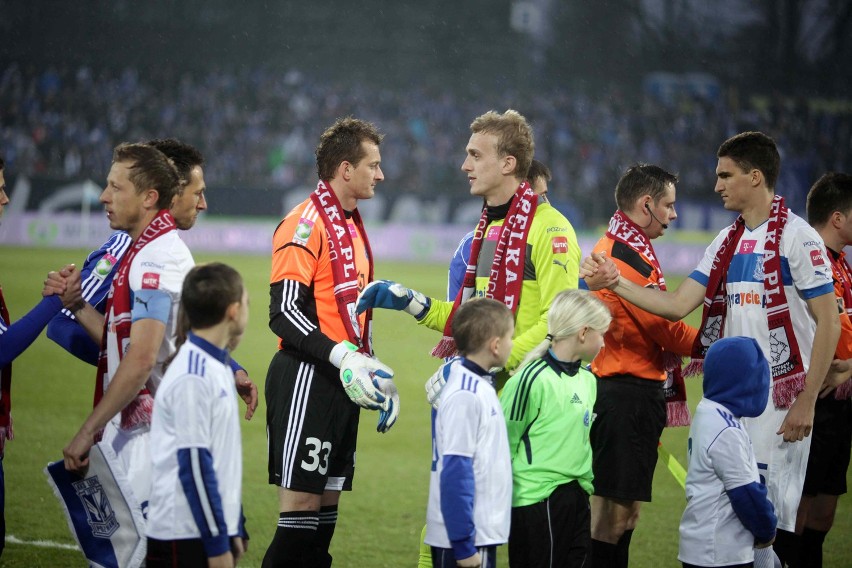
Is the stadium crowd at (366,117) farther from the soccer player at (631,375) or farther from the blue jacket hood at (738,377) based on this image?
the blue jacket hood at (738,377)

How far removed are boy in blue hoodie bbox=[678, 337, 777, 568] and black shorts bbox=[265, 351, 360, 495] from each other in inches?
66.6

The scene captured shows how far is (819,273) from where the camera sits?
4.77m

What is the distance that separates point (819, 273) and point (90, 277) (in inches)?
137

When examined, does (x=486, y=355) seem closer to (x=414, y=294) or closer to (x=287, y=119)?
(x=414, y=294)

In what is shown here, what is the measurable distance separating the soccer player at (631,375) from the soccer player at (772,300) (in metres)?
0.21

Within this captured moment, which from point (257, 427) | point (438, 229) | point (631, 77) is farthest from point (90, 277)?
point (631, 77)

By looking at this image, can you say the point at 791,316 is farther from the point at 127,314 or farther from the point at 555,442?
the point at 127,314

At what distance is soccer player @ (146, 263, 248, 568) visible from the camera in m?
3.36

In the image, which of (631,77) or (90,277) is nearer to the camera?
(90,277)

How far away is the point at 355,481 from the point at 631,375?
3.48m

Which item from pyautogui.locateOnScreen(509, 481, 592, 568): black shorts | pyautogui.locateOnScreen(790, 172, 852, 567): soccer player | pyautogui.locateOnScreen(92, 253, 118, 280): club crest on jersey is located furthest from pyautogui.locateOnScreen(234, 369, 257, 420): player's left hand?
pyautogui.locateOnScreen(790, 172, 852, 567): soccer player

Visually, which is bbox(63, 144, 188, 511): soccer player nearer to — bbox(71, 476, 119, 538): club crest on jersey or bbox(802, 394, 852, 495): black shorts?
bbox(71, 476, 119, 538): club crest on jersey

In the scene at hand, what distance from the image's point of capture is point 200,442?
3363 millimetres

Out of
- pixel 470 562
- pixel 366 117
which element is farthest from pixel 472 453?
pixel 366 117
